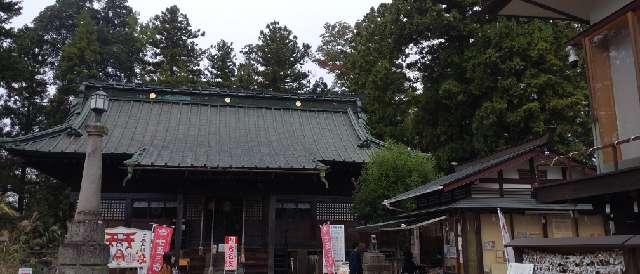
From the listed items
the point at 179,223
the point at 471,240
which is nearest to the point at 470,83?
the point at 471,240

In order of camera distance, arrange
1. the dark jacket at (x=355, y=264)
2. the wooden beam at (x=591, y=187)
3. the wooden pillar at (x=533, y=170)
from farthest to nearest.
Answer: the wooden pillar at (x=533, y=170) < the dark jacket at (x=355, y=264) < the wooden beam at (x=591, y=187)

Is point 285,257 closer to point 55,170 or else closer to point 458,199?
point 458,199

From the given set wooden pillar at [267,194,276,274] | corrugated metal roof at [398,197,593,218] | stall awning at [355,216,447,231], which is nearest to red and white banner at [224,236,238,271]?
wooden pillar at [267,194,276,274]

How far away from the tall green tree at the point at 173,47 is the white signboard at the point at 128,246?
23.9m

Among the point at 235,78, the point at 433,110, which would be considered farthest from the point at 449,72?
the point at 235,78

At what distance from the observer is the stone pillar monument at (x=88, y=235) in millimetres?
9938

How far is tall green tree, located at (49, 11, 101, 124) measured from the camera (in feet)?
107

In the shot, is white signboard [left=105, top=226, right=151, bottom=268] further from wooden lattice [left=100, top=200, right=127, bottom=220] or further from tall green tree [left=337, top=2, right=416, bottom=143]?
tall green tree [left=337, top=2, right=416, bottom=143]

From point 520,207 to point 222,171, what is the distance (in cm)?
990

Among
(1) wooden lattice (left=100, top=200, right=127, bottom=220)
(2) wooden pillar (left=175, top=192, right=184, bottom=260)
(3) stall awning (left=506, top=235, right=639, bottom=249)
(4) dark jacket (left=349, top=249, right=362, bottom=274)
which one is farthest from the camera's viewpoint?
(1) wooden lattice (left=100, top=200, right=127, bottom=220)

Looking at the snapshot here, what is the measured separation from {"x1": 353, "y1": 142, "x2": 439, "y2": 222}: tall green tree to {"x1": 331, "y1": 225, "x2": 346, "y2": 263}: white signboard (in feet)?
7.51

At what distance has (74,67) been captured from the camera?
34.2 meters

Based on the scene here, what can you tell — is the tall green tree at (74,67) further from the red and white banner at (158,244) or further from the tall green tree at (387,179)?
the tall green tree at (387,179)

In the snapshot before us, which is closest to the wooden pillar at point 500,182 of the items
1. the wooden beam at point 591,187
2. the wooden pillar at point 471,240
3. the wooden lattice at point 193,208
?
the wooden pillar at point 471,240
